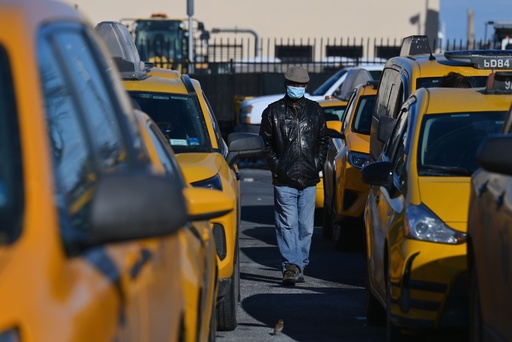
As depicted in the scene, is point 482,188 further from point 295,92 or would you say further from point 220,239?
point 295,92

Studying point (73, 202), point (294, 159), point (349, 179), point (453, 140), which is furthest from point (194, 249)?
point (349, 179)

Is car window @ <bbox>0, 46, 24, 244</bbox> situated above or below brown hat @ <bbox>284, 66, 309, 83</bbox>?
above

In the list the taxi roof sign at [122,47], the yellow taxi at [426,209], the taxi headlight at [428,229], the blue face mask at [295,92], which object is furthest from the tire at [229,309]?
the blue face mask at [295,92]

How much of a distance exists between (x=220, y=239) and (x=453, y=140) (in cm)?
158

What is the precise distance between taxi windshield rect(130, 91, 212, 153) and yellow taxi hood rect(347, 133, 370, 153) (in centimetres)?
365

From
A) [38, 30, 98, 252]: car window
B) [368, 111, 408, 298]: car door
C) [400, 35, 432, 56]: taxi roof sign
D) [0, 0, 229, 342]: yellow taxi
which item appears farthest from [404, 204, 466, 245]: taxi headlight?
[400, 35, 432, 56]: taxi roof sign

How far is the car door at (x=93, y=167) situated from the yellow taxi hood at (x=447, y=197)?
3231 mm

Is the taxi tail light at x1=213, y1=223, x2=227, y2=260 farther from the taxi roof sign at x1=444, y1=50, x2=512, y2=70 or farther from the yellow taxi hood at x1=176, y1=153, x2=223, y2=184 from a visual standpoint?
the taxi roof sign at x1=444, y1=50, x2=512, y2=70

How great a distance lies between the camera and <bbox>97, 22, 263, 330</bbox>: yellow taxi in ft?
27.2

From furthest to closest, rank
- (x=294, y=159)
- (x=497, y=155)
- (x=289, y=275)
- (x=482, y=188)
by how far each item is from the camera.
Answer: (x=294, y=159)
(x=289, y=275)
(x=482, y=188)
(x=497, y=155)

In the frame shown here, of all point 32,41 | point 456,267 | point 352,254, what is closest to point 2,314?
point 32,41

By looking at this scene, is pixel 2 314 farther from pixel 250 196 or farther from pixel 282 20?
pixel 282 20

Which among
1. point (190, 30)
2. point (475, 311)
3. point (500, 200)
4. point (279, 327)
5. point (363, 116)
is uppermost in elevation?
point (500, 200)

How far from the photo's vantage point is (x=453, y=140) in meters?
8.20
